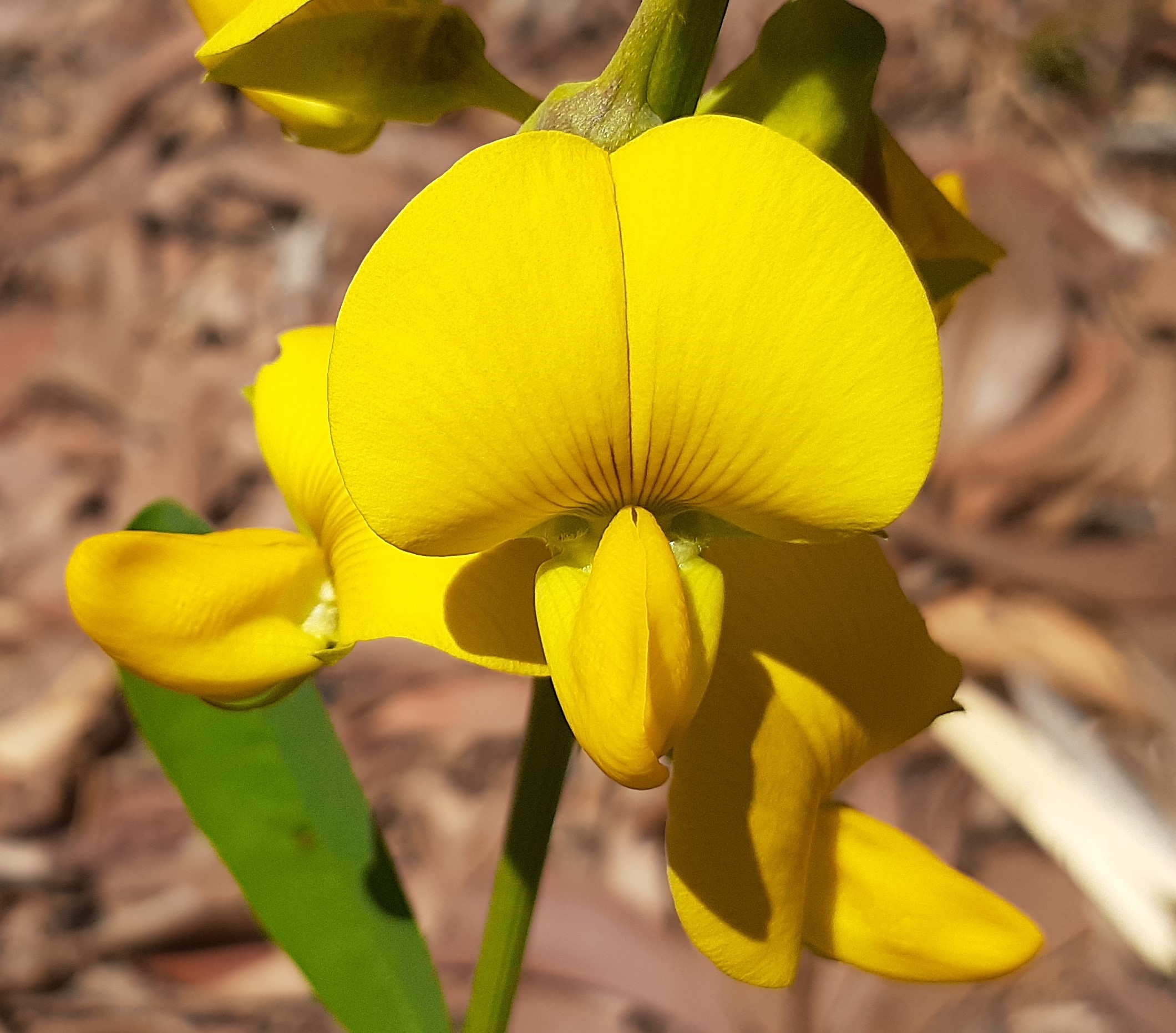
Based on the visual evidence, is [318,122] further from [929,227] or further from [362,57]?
[929,227]

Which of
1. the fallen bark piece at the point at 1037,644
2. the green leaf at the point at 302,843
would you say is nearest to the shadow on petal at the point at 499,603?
the green leaf at the point at 302,843

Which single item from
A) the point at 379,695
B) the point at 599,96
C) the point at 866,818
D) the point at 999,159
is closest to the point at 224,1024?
the point at 379,695

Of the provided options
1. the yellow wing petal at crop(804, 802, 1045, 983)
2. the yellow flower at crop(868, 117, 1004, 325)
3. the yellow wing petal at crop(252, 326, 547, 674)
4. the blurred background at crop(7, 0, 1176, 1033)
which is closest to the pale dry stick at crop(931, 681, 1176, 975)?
the blurred background at crop(7, 0, 1176, 1033)

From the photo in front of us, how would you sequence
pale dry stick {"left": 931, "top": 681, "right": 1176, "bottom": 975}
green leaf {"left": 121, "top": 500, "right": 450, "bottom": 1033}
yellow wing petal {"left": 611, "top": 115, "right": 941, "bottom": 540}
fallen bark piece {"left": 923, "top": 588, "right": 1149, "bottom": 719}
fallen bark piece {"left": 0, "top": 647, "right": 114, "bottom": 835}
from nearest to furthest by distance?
yellow wing petal {"left": 611, "top": 115, "right": 941, "bottom": 540} < green leaf {"left": 121, "top": 500, "right": 450, "bottom": 1033} < pale dry stick {"left": 931, "top": 681, "right": 1176, "bottom": 975} < fallen bark piece {"left": 0, "top": 647, "right": 114, "bottom": 835} < fallen bark piece {"left": 923, "top": 588, "right": 1149, "bottom": 719}

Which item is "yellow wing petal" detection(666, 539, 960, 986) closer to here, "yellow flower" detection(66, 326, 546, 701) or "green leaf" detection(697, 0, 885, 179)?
"yellow flower" detection(66, 326, 546, 701)

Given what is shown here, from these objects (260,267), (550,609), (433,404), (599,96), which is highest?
(599,96)

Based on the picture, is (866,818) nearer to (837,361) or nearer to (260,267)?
(837,361)

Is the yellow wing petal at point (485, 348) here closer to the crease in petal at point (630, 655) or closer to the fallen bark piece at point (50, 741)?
the crease in petal at point (630, 655)

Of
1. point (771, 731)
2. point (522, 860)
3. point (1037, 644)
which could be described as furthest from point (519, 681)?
point (771, 731)
